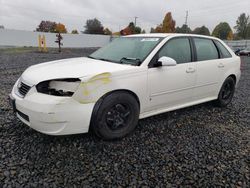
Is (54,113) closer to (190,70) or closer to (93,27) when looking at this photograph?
(190,70)

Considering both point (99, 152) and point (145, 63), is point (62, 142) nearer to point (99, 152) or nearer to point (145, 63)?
point (99, 152)

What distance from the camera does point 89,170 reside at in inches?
86.4

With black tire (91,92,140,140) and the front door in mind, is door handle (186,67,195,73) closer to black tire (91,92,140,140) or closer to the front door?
the front door

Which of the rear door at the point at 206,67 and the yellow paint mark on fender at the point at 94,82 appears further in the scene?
the rear door at the point at 206,67

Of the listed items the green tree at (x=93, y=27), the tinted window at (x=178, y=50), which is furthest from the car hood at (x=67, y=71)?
the green tree at (x=93, y=27)

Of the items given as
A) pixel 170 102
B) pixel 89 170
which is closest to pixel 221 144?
pixel 170 102

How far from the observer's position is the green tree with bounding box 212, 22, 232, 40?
68.9 metres

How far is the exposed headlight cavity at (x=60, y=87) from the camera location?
2434 mm

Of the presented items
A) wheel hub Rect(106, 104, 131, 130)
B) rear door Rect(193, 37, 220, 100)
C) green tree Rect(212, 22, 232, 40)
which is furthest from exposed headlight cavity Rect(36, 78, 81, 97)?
green tree Rect(212, 22, 232, 40)

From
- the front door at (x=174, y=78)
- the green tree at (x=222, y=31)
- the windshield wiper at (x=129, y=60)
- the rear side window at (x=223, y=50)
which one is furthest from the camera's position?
the green tree at (x=222, y=31)

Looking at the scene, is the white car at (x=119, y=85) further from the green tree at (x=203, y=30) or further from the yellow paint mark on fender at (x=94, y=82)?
the green tree at (x=203, y=30)

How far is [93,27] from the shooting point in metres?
67.2

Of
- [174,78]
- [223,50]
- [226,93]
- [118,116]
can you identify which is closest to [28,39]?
[223,50]

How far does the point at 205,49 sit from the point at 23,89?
323 centimetres
